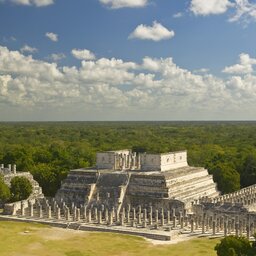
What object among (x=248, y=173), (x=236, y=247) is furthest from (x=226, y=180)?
(x=236, y=247)

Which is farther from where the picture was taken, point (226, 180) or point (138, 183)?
point (226, 180)

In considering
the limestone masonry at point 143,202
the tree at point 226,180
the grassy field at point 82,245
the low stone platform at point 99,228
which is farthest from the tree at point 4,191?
the tree at point 226,180

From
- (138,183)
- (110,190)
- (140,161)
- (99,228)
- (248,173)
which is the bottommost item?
(99,228)

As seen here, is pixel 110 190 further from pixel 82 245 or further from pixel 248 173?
pixel 248 173

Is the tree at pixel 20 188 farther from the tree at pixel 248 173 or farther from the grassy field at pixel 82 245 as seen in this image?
the tree at pixel 248 173

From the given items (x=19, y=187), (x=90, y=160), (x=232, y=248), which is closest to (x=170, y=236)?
(x=232, y=248)

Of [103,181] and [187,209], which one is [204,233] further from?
[103,181]
